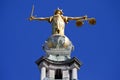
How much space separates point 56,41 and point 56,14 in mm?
3742

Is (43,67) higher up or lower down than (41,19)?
lower down

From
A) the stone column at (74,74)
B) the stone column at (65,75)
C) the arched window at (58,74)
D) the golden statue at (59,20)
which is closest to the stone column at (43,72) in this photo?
the arched window at (58,74)

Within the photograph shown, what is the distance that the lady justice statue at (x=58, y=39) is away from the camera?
59406 millimetres

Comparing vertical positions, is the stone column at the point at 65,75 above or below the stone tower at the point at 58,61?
below

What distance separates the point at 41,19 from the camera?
62969mm

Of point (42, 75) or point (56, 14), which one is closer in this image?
point (42, 75)

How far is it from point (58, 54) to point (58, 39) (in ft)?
4.86

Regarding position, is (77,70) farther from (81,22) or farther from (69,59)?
(81,22)

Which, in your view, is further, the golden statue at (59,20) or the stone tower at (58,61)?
the golden statue at (59,20)

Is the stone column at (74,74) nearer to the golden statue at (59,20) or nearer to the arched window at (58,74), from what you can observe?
the arched window at (58,74)

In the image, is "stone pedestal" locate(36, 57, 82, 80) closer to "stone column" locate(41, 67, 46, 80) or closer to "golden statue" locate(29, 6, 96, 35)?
"stone column" locate(41, 67, 46, 80)

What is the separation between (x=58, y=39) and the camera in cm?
6019

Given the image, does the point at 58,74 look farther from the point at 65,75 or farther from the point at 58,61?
the point at 58,61

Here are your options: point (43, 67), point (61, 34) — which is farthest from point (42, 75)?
point (61, 34)
